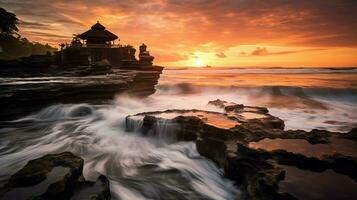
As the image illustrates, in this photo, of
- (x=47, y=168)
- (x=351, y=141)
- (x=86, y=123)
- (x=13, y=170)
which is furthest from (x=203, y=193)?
(x=86, y=123)

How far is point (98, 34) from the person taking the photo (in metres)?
30.4

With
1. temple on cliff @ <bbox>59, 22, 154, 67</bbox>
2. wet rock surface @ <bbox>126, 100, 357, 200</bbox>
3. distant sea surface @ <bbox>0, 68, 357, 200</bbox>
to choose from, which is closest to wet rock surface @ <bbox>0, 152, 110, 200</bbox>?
distant sea surface @ <bbox>0, 68, 357, 200</bbox>

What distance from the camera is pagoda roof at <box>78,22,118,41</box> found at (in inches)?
1184

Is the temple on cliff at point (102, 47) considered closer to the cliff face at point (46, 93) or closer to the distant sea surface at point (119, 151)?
the cliff face at point (46, 93)

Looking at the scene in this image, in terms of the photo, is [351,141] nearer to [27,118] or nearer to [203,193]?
[203,193]

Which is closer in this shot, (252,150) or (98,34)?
(252,150)

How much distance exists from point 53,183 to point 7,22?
44.9 metres

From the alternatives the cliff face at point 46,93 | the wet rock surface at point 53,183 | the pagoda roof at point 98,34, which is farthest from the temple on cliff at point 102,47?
the wet rock surface at point 53,183

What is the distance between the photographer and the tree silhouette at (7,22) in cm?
3697

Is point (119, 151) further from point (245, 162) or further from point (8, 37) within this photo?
point (8, 37)

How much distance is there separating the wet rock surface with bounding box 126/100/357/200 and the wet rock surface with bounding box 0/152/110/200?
3.03 m

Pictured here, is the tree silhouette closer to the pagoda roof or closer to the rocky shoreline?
the pagoda roof

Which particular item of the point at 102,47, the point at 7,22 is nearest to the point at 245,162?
the point at 102,47

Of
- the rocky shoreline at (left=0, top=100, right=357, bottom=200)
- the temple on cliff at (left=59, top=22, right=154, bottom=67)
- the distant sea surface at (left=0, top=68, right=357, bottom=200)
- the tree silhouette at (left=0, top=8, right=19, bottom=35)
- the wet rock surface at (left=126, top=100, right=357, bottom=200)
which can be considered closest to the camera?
the rocky shoreline at (left=0, top=100, right=357, bottom=200)
